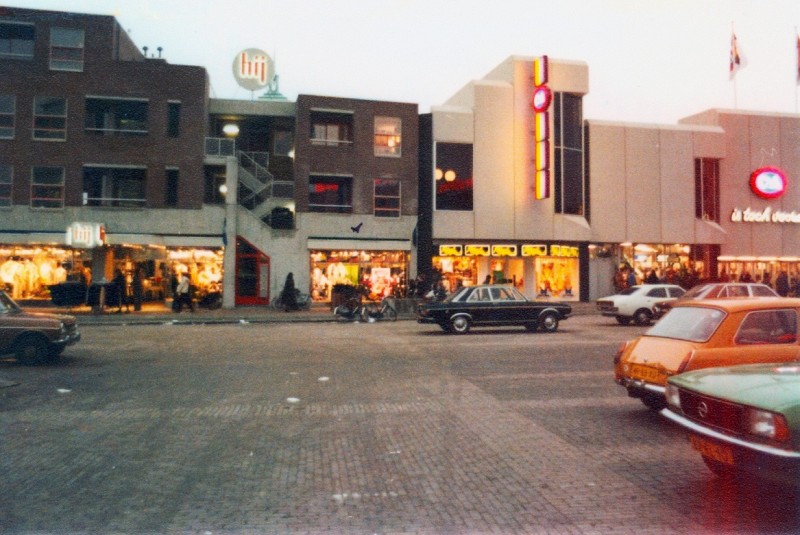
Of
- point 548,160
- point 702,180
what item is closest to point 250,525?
point 548,160

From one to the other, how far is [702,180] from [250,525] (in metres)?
38.2

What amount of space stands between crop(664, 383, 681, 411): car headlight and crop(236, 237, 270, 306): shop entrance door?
91.0 ft

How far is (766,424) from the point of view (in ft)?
15.0

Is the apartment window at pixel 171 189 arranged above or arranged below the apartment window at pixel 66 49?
below

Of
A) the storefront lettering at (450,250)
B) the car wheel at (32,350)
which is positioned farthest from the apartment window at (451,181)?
the car wheel at (32,350)

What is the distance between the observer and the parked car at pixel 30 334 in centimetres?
1230

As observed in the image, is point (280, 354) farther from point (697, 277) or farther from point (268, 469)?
point (697, 277)

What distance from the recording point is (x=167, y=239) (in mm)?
30688

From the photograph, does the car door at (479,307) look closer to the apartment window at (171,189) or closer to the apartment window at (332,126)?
the apartment window at (332,126)

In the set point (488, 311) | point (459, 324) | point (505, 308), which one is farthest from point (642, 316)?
point (459, 324)

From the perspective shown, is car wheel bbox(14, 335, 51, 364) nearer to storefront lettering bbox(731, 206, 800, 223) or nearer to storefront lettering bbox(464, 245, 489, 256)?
storefront lettering bbox(464, 245, 489, 256)

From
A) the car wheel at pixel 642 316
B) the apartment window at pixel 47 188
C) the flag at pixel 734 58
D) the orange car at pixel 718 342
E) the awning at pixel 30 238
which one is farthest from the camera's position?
the flag at pixel 734 58

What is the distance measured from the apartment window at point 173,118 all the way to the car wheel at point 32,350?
2105cm

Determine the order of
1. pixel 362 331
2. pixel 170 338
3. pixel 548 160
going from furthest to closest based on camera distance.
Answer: pixel 548 160 < pixel 362 331 < pixel 170 338
